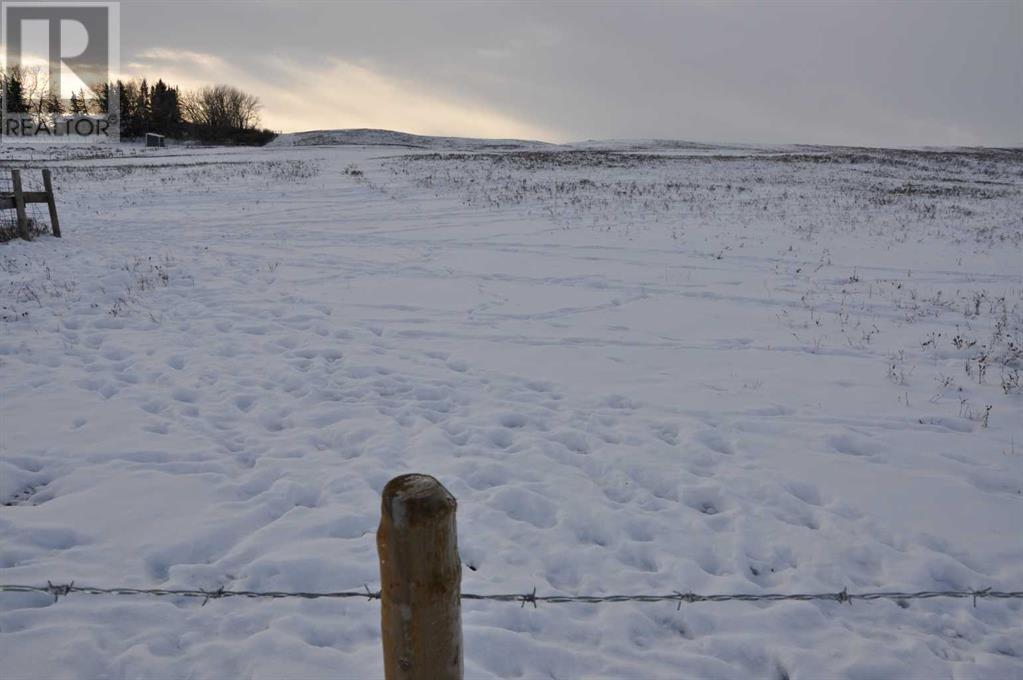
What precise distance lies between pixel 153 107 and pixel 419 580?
4166 inches

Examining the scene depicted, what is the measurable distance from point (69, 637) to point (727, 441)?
5436 millimetres

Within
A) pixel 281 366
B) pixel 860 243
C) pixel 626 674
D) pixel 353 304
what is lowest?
pixel 626 674

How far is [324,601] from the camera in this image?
13.2ft

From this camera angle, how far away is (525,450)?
5938 millimetres

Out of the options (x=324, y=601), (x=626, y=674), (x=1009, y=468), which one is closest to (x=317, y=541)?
(x=324, y=601)

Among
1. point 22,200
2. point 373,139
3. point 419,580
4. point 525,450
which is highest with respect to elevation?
point 373,139

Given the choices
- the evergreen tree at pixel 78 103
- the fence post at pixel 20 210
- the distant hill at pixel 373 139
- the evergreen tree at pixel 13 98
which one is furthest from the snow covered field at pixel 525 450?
the evergreen tree at pixel 78 103

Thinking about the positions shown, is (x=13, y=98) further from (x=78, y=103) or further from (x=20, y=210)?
(x=20, y=210)

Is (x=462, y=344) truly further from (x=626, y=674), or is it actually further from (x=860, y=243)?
(x=860, y=243)

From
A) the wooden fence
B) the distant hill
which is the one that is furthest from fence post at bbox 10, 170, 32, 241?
the distant hill

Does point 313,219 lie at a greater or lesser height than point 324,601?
greater

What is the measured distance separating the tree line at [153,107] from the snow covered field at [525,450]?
82491 mm

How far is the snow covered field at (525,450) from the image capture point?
379 cm

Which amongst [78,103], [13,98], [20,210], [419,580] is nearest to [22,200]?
[20,210]
